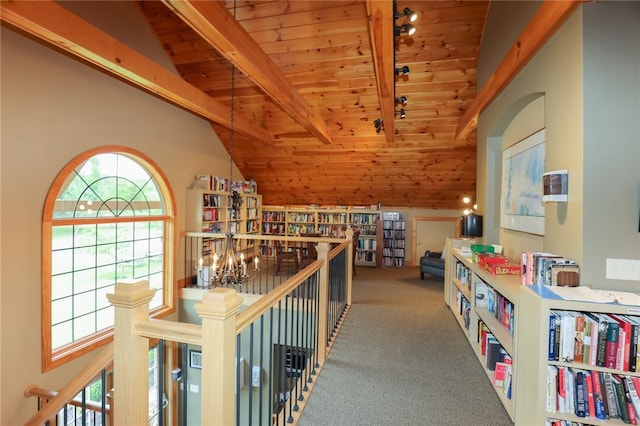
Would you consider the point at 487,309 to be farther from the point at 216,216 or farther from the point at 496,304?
the point at 216,216

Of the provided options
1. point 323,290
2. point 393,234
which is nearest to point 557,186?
point 323,290

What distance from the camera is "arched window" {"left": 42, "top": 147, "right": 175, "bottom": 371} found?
3.34 m

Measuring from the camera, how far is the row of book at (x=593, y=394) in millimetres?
1596

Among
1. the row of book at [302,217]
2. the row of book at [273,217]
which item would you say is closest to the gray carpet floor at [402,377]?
the row of book at [302,217]

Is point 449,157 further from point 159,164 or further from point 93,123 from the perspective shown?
point 93,123

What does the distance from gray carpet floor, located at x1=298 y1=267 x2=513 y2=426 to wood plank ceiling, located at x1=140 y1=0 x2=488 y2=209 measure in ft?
8.58

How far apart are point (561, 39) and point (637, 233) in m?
1.40

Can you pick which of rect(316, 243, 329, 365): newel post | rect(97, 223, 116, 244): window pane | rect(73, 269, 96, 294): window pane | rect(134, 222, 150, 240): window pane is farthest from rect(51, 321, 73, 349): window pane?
rect(316, 243, 329, 365): newel post

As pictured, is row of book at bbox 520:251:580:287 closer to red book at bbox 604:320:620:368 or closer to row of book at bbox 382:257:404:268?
red book at bbox 604:320:620:368

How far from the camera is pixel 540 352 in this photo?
1.66 metres

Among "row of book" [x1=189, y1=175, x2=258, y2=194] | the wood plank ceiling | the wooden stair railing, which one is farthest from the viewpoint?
"row of book" [x1=189, y1=175, x2=258, y2=194]

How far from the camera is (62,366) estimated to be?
10.9 ft

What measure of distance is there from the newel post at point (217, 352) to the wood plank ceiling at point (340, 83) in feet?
6.14

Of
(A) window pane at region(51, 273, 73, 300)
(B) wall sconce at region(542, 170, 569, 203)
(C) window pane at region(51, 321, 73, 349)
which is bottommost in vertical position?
Answer: (C) window pane at region(51, 321, 73, 349)
